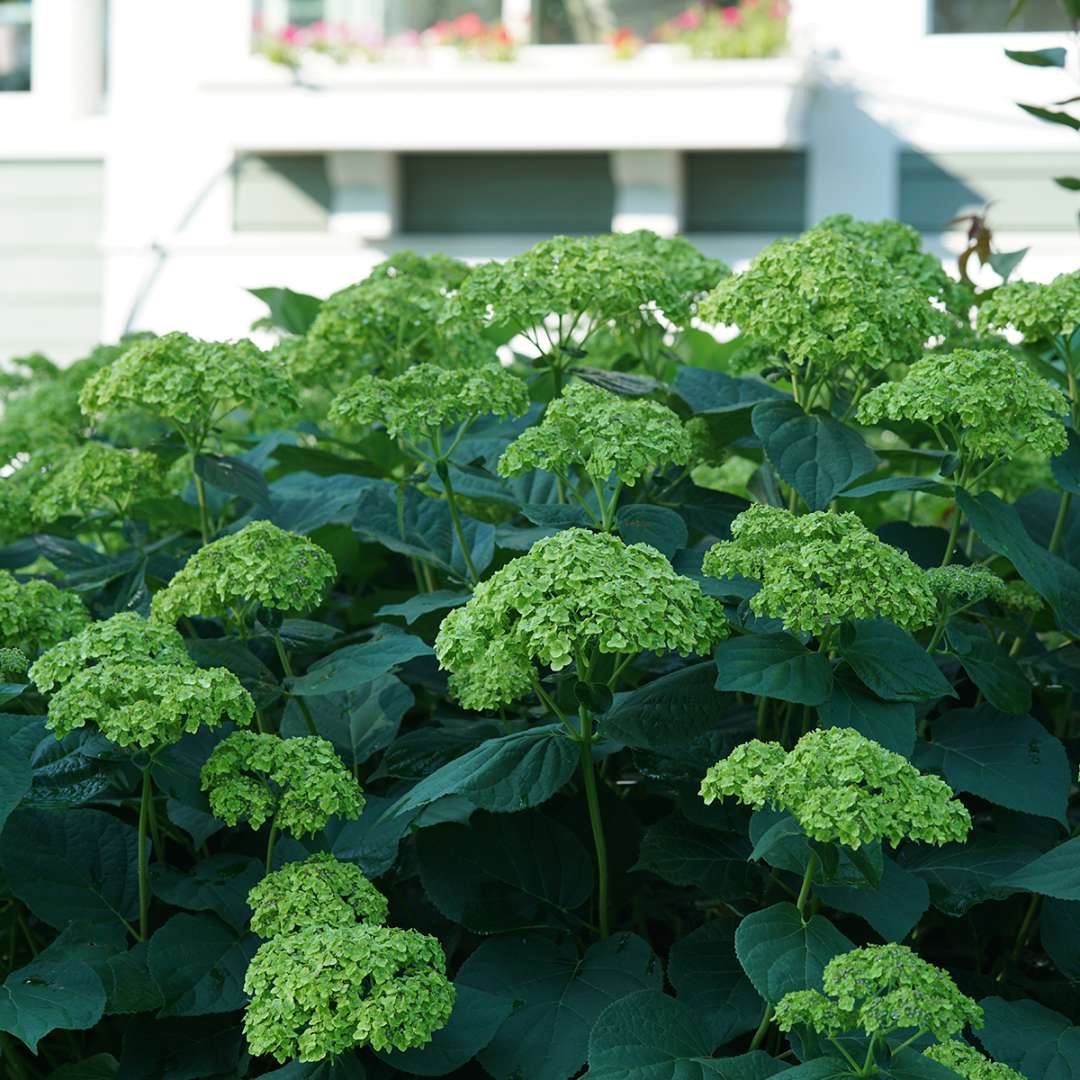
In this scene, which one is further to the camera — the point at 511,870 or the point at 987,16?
the point at 987,16

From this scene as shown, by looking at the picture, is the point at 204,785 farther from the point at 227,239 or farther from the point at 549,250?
the point at 227,239

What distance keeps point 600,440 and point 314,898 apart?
0.52m

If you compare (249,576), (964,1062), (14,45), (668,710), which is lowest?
(964,1062)

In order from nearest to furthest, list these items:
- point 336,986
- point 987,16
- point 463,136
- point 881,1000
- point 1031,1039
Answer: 1. point 881,1000
2. point 336,986
3. point 1031,1039
4. point 987,16
5. point 463,136

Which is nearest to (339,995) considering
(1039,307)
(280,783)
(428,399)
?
(280,783)

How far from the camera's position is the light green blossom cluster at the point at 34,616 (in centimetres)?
165

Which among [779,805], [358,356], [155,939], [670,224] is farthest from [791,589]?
[670,224]

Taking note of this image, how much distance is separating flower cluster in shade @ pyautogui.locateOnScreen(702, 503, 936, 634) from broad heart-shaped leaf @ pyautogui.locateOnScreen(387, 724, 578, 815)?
0.24 m

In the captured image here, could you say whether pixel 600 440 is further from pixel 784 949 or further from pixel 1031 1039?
pixel 1031 1039

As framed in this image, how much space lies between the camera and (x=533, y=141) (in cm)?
966

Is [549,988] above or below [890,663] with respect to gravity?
below

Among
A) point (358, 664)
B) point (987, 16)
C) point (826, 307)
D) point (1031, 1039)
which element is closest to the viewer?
point (1031, 1039)

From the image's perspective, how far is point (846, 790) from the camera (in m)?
1.23

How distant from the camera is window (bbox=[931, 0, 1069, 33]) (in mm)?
9398
